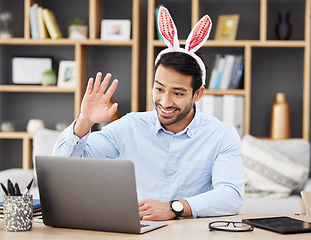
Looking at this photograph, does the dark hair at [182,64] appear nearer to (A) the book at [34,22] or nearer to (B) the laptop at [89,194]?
(B) the laptop at [89,194]

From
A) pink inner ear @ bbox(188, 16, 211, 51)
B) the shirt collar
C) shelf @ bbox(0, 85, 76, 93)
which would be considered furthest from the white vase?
pink inner ear @ bbox(188, 16, 211, 51)

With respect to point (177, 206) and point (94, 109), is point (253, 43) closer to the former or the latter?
point (94, 109)

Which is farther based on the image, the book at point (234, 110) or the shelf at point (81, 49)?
the shelf at point (81, 49)

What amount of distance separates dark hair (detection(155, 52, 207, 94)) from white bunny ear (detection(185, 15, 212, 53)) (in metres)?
0.05

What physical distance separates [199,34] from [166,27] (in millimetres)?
126

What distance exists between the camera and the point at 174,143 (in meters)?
2.20

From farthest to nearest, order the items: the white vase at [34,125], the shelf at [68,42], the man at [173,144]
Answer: the white vase at [34,125], the shelf at [68,42], the man at [173,144]

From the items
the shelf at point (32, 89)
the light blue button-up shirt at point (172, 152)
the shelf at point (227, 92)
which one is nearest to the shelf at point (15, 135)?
the shelf at point (32, 89)

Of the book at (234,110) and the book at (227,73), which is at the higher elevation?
the book at (227,73)

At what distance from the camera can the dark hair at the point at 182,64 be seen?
6.95 feet

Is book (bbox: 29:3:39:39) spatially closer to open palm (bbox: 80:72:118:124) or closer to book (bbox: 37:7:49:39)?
book (bbox: 37:7:49:39)

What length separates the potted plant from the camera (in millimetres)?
4402

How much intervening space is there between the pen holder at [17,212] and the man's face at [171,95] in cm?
73

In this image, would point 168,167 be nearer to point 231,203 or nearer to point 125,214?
point 231,203
